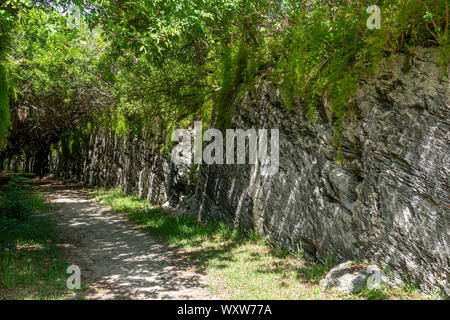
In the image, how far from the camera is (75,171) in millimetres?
24062

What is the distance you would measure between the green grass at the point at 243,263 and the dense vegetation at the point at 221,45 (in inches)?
103

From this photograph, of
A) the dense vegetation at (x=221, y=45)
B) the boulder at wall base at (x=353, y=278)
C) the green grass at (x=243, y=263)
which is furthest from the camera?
the dense vegetation at (x=221, y=45)

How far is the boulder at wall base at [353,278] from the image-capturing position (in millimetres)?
4652

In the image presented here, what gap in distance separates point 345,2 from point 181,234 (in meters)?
6.27

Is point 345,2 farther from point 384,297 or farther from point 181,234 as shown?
point 181,234

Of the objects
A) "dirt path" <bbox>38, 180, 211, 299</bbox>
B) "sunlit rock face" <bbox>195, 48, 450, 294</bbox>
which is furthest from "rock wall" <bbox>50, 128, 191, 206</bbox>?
"sunlit rock face" <bbox>195, 48, 450, 294</bbox>

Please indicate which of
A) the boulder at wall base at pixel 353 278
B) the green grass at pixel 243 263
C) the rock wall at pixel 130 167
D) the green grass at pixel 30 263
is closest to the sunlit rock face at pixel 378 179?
the boulder at wall base at pixel 353 278

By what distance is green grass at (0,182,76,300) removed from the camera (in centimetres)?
503

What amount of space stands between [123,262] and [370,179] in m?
5.01

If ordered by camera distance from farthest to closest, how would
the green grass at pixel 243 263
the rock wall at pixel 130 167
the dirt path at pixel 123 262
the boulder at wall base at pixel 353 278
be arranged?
the rock wall at pixel 130 167 < the dirt path at pixel 123 262 < the green grass at pixel 243 263 < the boulder at wall base at pixel 353 278

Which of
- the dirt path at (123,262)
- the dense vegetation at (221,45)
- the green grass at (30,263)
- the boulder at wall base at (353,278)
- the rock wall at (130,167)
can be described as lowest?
the dirt path at (123,262)

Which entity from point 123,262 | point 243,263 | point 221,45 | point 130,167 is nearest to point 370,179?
point 243,263

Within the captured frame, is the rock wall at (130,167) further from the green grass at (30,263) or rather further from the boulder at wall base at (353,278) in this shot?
the boulder at wall base at (353,278)

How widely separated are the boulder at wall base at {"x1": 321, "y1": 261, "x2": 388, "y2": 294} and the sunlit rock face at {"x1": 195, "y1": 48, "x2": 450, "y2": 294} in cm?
22
